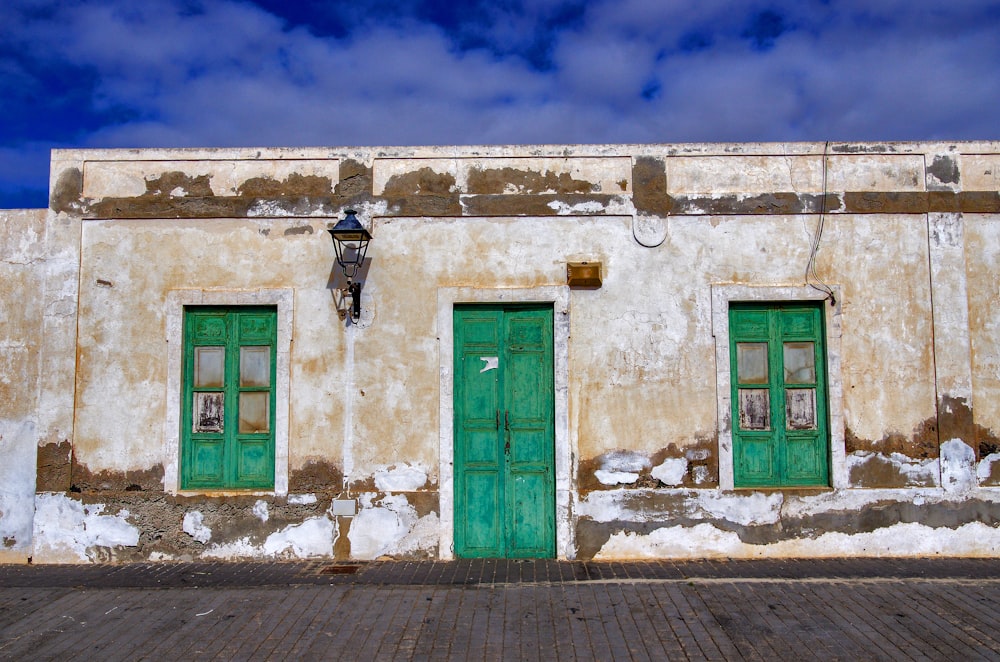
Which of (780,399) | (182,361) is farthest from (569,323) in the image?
(182,361)

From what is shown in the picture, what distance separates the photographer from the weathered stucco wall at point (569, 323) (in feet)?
21.9


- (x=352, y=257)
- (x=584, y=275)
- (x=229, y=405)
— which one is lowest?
(x=229, y=405)

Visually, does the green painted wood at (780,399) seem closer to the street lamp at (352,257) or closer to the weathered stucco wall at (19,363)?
the street lamp at (352,257)

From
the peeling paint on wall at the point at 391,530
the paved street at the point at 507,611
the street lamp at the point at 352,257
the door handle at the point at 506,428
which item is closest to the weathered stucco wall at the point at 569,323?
the peeling paint on wall at the point at 391,530

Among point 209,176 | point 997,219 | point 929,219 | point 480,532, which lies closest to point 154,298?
point 209,176

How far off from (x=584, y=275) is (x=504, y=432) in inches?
62.8

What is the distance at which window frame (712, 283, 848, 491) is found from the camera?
667 centimetres

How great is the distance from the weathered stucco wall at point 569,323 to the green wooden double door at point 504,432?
0.73 ft

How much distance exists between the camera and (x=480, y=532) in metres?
6.71

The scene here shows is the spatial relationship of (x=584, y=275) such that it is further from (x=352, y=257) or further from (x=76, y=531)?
(x=76, y=531)

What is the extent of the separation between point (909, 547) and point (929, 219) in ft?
9.72

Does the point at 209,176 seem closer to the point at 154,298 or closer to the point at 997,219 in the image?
the point at 154,298

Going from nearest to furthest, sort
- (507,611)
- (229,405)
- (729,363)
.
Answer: (507,611), (729,363), (229,405)

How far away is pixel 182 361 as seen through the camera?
6875 mm
